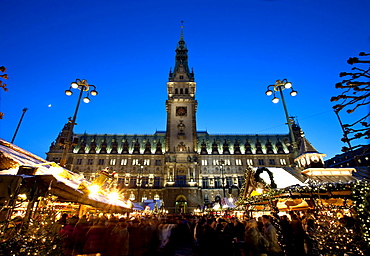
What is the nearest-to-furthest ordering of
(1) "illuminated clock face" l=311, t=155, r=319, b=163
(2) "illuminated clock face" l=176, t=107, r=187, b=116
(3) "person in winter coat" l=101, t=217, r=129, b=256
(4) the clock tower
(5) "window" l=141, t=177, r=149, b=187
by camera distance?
1. (3) "person in winter coat" l=101, t=217, r=129, b=256
2. (1) "illuminated clock face" l=311, t=155, r=319, b=163
3. (5) "window" l=141, t=177, r=149, b=187
4. (4) the clock tower
5. (2) "illuminated clock face" l=176, t=107, r=187, b=116

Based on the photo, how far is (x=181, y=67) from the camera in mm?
59250

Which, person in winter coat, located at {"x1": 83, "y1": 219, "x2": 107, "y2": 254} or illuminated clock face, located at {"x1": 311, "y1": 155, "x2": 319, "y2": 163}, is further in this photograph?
illuminated clock face, located at {"x1": 311, "y1": 155, "x2": 319, "y2": 163}

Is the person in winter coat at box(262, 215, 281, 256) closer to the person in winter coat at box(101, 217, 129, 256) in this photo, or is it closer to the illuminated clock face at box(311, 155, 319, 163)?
the person in winter coat at box(101, 217, 129, 256)

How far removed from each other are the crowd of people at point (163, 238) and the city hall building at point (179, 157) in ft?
110

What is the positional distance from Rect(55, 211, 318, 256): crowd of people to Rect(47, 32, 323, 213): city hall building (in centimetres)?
3359

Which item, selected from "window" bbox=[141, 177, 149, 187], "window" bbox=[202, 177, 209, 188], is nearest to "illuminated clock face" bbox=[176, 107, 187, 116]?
"window" bbox=[202, 177, 209, 188]

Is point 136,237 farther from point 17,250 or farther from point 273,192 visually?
point 273,192

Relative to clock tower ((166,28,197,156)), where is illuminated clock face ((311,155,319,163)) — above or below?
below

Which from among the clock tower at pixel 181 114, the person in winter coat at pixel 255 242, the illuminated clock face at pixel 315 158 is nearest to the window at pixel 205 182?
the clock tower at pixel 181 114

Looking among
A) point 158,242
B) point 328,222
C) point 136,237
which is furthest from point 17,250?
point 328,222

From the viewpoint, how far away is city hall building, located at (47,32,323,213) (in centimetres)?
4431

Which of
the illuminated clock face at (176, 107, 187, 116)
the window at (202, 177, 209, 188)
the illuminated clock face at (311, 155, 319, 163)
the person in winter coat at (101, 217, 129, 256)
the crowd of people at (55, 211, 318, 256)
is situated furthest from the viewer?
the illuminated clock face at (176, 107, 187, 116)

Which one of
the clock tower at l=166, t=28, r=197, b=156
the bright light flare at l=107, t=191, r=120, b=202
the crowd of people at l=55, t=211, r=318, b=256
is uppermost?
the clock tower at l=166, t=28, r=197, b=156

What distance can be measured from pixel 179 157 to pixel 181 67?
2910 cm
